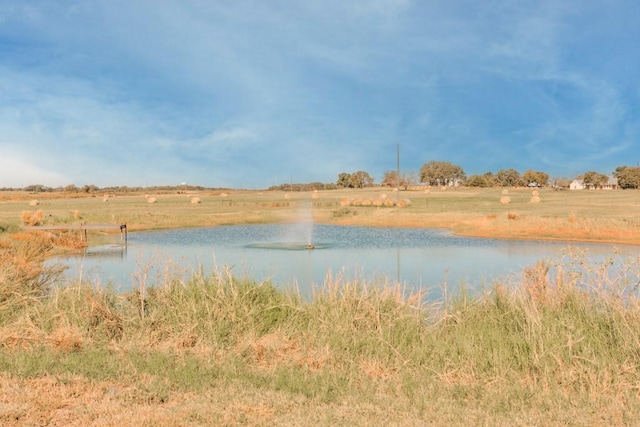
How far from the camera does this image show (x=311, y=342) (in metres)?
7.14

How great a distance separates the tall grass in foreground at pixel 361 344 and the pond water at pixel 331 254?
71.8 inches

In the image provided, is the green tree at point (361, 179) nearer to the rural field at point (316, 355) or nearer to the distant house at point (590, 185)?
the distant house at point (590, 185)

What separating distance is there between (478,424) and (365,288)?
3705 mm

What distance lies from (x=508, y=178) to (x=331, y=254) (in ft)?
373

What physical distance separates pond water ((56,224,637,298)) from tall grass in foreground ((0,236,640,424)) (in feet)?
5.98

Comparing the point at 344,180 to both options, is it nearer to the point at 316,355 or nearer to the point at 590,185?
the point at 590,185

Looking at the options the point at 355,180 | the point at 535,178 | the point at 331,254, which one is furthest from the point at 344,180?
the point at 331,254

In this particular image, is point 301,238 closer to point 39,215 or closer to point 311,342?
point 39,215

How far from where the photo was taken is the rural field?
197 inches

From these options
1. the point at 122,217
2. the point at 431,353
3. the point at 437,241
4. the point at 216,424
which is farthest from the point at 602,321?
the point at 122,217

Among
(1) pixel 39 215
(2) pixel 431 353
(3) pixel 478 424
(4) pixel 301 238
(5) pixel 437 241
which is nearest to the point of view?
(3) pixel 478 424

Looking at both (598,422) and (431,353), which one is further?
(431,353)

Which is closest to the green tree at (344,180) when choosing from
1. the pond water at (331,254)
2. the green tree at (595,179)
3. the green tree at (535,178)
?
the green tree at (535,178)

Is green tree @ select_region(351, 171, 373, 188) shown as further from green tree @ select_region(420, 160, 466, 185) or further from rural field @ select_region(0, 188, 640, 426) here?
rural field @ select_region(0, 188, 640, 426)
